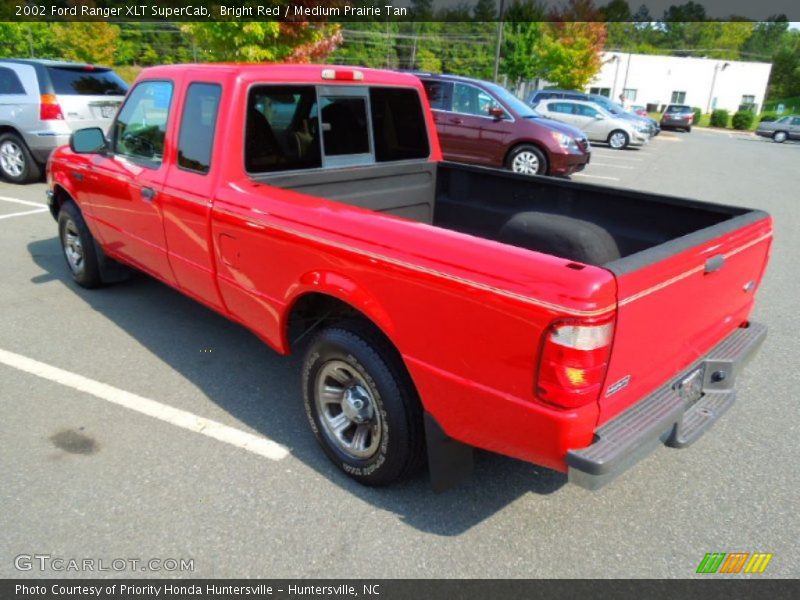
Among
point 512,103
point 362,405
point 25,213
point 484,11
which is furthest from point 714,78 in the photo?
point 362,405

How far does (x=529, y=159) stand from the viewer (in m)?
11.3

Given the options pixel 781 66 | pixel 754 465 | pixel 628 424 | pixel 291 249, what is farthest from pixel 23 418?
pixel 781 66

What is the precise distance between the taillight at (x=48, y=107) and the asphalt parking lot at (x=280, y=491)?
615 cm

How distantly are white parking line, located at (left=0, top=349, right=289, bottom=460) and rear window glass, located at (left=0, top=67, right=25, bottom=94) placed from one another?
7.01 m

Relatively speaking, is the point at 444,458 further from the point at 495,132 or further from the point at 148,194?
the point at 495,132

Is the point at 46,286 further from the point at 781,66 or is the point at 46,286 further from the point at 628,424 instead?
the point at 781,66

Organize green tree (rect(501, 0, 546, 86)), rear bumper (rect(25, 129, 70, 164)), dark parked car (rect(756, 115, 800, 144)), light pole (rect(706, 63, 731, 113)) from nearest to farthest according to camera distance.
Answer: rear bumper (rect(25, 129, 70, 164)) < dark parked car (rect(756, 115, 800, 144)) < green tree (rect(501, 0, 546, 86)) < light pole (rect(706, 63, 731, 113))

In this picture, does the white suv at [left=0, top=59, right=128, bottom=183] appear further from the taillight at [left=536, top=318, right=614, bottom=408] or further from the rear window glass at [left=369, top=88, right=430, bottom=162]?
the taillight at [left=536, top=318, right=614, bottom=408]

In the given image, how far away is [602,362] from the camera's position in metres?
2.00

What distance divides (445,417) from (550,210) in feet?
6.58

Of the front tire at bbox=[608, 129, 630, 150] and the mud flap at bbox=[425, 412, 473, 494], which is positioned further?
the front tire at bbox=[608, 129, 630, 150]

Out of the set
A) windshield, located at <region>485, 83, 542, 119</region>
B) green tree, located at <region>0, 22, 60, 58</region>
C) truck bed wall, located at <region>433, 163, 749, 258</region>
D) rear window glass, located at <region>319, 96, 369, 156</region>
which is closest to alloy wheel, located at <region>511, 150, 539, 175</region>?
windshield, located at <region>485, 83, 542, 119</region>

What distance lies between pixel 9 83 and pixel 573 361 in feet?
34.7

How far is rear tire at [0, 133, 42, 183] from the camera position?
371 inches
